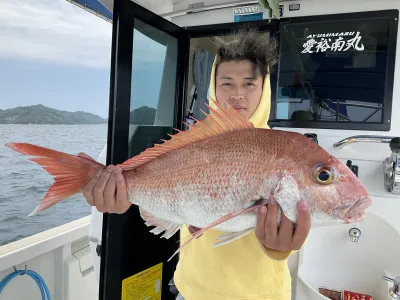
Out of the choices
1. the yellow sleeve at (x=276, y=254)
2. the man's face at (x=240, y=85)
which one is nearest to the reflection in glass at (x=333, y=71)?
the man's face at (x=240, y=85)

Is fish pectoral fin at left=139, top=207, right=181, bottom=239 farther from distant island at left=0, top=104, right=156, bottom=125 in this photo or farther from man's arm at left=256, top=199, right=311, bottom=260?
distant island at left=0, top=104, right=156, bottom=125

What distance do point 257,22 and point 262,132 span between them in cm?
194

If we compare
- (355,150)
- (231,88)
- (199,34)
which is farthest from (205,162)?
(199,34)

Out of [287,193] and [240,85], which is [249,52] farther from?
[287,193]

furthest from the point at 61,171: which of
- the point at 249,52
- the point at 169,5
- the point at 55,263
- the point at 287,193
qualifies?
the point at 169,5

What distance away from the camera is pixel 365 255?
84.1 inches

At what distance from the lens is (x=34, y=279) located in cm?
203

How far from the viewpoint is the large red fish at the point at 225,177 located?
2.86 feet

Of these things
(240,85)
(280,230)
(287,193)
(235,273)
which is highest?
(240,85)

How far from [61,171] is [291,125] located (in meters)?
1.92

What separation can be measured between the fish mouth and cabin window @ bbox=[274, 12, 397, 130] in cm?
167

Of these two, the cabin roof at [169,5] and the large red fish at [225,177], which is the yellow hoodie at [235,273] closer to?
the large red fish at [225,177]

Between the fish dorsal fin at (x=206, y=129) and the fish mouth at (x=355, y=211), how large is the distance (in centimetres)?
36

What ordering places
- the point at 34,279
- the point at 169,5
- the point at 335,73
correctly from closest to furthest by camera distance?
1. the point at 34,279
2. the point at 335,73
3. the point at 169,5
